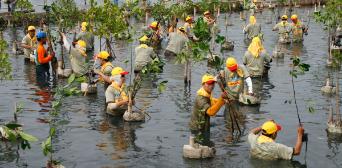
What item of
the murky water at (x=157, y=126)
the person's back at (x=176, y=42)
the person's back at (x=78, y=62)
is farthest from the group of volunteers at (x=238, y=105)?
the person's back at (x=78, y=62)

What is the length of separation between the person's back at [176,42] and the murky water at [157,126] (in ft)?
7.50

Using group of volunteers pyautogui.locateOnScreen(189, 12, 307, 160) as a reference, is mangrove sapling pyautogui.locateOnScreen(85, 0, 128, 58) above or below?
above

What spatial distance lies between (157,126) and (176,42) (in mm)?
12341

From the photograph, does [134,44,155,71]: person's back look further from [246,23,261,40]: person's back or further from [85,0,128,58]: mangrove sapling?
[246,23,261,40]: person's back

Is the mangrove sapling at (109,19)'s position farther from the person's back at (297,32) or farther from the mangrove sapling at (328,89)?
the person's back at (297,32)

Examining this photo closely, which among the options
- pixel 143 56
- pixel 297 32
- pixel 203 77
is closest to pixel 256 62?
pixel 143 56

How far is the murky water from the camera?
1609cm

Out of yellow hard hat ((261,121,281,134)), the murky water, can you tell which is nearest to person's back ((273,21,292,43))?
the murky water

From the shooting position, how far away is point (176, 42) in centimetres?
3134

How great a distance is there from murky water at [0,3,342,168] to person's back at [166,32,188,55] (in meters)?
2.29

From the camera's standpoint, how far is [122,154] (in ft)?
54.4

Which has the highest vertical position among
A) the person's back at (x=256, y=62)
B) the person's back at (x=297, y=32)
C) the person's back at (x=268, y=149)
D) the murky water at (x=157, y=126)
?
the person's back at (x=297, y=32)

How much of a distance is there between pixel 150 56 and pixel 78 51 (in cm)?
391

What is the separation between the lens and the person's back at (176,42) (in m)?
31.0
